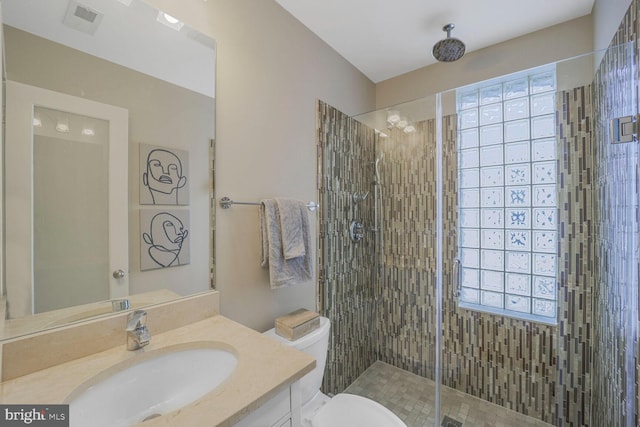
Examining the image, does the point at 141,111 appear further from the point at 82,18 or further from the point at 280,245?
the point at 280,245

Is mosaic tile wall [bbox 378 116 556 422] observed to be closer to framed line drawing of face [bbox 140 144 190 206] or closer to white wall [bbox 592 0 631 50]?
white wall [bbox 592 0 631 50]

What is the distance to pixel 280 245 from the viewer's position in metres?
1.43

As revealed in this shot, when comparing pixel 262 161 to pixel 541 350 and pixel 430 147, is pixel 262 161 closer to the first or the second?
pixel 430 147

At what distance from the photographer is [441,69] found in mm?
2156

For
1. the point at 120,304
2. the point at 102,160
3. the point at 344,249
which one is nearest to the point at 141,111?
the point at 102,160

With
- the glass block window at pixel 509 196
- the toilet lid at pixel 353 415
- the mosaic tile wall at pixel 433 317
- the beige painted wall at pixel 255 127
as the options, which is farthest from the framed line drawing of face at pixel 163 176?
the glass block window at pixel 509 196

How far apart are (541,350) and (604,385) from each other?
1.08 ft

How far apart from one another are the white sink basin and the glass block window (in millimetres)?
1724

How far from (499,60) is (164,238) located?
2.45m

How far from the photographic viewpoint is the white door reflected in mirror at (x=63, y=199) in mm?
782

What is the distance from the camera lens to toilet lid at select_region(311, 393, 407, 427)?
124 cm

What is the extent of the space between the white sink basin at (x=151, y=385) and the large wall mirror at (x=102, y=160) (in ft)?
0.77

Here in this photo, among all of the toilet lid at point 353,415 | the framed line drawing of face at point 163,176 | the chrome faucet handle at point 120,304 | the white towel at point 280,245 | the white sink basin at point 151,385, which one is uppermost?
the framed line drawing of face at point 163,176

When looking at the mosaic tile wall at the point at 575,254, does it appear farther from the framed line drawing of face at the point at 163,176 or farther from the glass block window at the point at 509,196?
the framed line drawing of face at the point at 163,176
